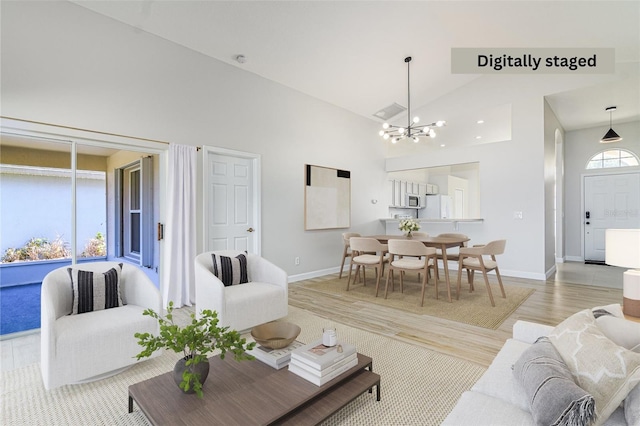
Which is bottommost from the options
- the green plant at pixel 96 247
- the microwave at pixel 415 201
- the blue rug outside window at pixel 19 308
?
the blue rug outside window at pixel 19 308

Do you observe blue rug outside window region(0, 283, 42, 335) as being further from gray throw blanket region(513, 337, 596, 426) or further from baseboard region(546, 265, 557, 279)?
baseboard region(546, 265, 557, 279)

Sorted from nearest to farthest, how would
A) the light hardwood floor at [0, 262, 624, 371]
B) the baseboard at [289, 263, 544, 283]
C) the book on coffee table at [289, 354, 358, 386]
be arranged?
the book on coffee table at [289, 354, 358, 386] → the light hardwood floor at [0, 262, 624, 371] → the baseboard at [289, 263, 544, 283]

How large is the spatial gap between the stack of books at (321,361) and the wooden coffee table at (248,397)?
3 cm

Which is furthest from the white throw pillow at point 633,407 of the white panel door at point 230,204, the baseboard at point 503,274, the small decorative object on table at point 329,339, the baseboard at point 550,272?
the baseboard at point 550,272

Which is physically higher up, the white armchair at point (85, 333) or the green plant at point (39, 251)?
the green plant at point (39, 251)

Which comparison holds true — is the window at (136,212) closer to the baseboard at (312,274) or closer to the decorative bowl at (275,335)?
the baseboard at (312,274)

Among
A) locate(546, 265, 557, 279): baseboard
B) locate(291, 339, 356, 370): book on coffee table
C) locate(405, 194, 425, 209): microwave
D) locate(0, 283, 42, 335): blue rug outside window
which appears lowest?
locate(546, 265, 557, 279): baseboard

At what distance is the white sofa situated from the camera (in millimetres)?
1099

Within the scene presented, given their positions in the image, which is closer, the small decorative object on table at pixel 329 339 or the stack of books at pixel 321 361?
the stack of books at pixel 321 361

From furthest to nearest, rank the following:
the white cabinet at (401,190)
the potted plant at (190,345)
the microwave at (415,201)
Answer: the microwave at (415,201) → the white cabinet at (401,190) → the potted plant at (190,345)

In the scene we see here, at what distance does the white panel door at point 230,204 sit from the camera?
14.1 feet

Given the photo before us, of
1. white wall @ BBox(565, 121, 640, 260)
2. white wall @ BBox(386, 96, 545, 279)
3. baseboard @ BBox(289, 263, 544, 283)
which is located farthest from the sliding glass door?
white wall @ BBox(565, 121, 640, 260)

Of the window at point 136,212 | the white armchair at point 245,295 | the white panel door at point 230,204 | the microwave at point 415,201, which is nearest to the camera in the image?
the white armchair at point 245,295

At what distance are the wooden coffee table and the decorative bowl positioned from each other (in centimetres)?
13
